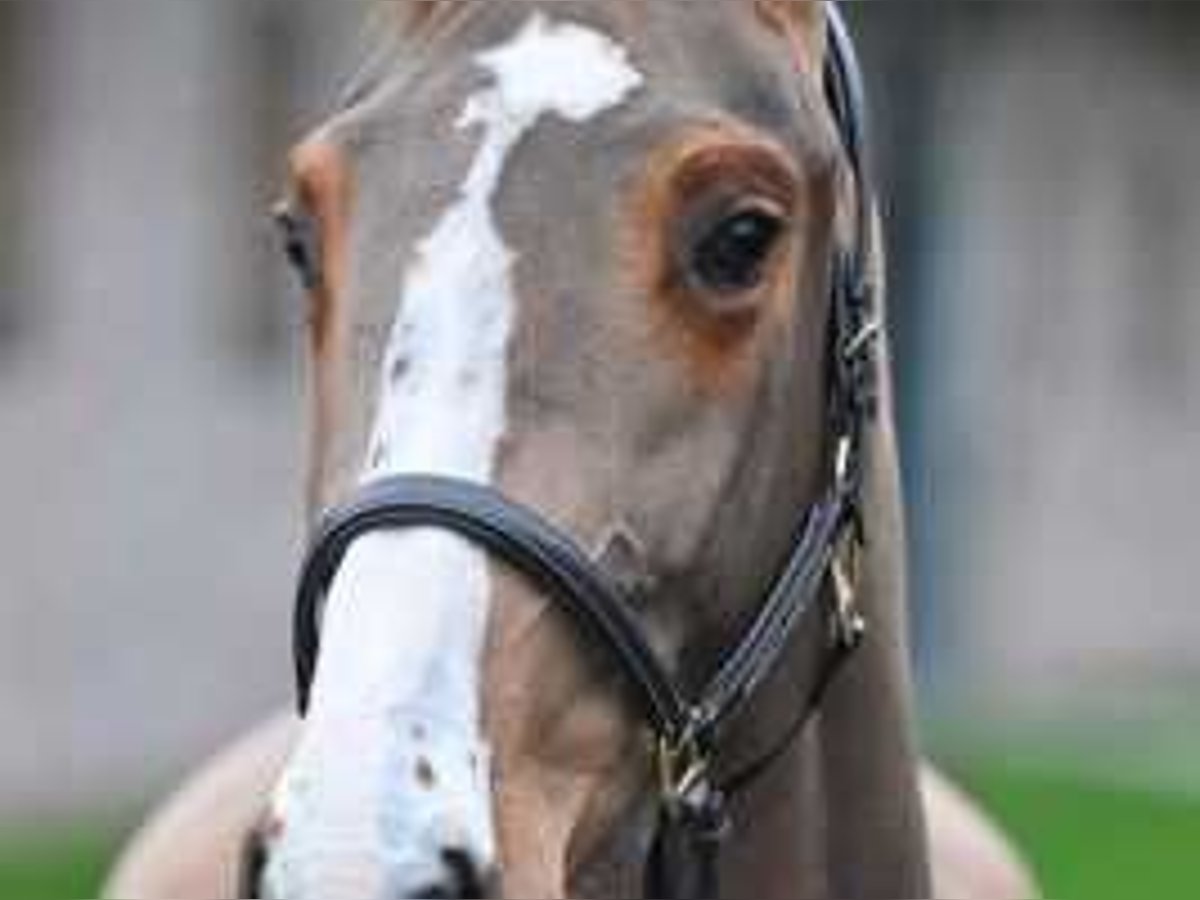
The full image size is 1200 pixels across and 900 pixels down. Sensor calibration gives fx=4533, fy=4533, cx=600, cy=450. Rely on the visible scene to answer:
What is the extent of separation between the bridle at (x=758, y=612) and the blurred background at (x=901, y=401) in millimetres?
10337

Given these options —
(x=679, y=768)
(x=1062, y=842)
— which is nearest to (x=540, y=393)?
(x=679, y=768)

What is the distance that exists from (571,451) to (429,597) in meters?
0.25

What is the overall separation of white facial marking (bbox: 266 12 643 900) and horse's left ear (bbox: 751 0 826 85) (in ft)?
1.06

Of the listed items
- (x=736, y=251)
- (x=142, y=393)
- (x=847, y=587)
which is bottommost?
(x=847, y=587)

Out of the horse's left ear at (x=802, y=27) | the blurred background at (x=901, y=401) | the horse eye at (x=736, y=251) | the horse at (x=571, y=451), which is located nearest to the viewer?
the horse at (x=571, y=451)

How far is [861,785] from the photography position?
16.3 feet

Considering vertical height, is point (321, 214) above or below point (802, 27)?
below

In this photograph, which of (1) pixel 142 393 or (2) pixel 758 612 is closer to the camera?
(2) pixel 758 612

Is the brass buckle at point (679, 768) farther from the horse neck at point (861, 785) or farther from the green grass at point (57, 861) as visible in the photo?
the green grass at point (57, 861)

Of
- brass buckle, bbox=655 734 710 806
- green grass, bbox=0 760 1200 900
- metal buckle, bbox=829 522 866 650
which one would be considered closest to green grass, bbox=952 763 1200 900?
green grass, bbox=0 760 1200 900

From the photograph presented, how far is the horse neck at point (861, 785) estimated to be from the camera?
Answer: 191 inches

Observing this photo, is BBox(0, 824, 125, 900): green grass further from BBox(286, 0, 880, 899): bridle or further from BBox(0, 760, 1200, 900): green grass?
BBox(286, 0, 880, 899): bridle

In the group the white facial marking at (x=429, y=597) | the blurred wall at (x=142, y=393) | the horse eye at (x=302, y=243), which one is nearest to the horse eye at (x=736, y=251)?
the white facial marking at (x=429, y=597)

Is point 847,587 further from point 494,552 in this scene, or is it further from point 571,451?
point 494,552
